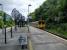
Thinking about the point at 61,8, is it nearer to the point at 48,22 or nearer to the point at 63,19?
the point at 63,19

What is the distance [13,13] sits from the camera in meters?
48.2

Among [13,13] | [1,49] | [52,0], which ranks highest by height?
[52,0]

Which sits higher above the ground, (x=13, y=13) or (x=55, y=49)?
(x=13, y=13)

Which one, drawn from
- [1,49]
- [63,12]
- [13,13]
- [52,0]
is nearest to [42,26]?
[63,12]

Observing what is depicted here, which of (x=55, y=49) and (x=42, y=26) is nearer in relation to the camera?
(x=55, y=49)

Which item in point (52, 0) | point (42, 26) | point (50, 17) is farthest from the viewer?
point (52, 0)

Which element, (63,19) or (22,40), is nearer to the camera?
(22,40)

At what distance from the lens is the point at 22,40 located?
15320mm

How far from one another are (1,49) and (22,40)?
3.89 metres

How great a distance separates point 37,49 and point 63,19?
148 ft

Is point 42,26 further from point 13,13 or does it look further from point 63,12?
point 13,13

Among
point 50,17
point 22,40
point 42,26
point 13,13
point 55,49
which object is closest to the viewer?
point 22,40

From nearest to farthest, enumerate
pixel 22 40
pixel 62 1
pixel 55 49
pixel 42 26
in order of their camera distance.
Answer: pixel 22 40 → pixel 55 49 → pixel 62 1 → pixel 42 26

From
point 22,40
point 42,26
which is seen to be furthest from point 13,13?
point 22,40
